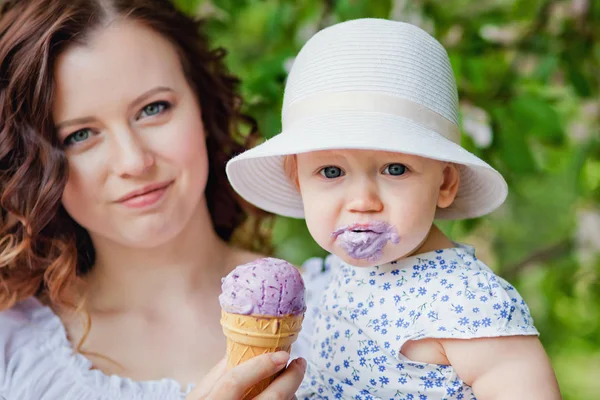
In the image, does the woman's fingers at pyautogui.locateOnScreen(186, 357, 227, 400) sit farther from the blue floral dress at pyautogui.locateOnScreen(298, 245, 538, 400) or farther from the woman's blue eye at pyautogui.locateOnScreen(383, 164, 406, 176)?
the woman's blue eye at pyautogui.locateOnScreen(383, 164, 406, 176)

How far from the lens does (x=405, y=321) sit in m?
1.63

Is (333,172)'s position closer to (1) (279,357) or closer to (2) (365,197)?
(2) (365,197)

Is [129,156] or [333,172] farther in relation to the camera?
[129,156]

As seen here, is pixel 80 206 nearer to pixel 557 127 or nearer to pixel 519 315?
pixel 519 315

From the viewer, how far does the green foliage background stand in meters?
2.85

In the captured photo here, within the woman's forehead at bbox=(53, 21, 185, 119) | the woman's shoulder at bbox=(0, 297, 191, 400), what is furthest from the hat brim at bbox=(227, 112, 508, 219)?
the woman's shoulder at bbox=(0, 297, 191, 400)

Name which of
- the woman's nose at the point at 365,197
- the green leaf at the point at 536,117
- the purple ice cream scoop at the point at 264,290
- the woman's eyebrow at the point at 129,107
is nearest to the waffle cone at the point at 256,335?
the purple ice cream scoop at the point at 264,290

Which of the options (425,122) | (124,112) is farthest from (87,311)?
(425,122)

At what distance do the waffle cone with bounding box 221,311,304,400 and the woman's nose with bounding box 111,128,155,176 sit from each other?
2.19 feet

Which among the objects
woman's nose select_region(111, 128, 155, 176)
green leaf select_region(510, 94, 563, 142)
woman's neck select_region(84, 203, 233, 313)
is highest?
woman's nose select_region(111, 128, 155, 176)

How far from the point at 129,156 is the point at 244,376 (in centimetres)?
82

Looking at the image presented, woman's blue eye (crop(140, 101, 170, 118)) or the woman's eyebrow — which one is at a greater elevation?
the woman's eyebrow

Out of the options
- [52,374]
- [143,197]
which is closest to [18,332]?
[52,374]

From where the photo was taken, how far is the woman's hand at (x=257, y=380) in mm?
1541
